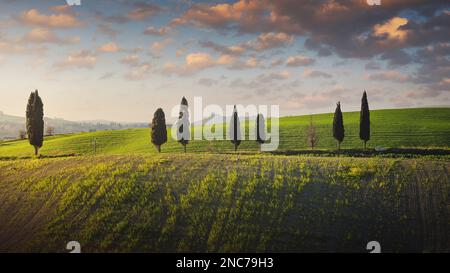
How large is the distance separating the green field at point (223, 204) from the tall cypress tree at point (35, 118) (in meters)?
22.2

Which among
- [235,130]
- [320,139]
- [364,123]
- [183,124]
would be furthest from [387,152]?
[183,124]

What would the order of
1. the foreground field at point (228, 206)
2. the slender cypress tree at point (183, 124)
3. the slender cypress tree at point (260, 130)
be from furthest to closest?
the slender cypress tree at point (260, 130) < the slender cypress tree at point (183, 124) < the foreground field at point (228, 206)

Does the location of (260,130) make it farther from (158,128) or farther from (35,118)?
(35,118)

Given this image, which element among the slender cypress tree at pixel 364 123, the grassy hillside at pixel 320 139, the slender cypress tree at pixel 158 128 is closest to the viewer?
the slender cypress tree at pixel 158 128

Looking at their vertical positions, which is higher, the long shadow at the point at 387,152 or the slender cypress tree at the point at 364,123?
the slender cypress tree at the point at 364,123

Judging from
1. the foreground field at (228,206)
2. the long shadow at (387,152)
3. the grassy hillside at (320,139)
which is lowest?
the foreground field at (228,206)

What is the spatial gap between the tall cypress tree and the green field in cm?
2221

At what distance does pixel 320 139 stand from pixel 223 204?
5293 cm

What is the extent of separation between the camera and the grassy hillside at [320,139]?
2643 inches

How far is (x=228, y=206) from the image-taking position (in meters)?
22.1

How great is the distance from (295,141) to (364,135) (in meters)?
→ 14.2

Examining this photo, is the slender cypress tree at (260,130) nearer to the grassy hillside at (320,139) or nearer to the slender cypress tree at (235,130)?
the grassy hillside at (320,139)

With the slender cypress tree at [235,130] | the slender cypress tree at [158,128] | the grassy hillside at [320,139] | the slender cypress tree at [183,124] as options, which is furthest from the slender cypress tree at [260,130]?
the slender cypress tree at [158,128]
